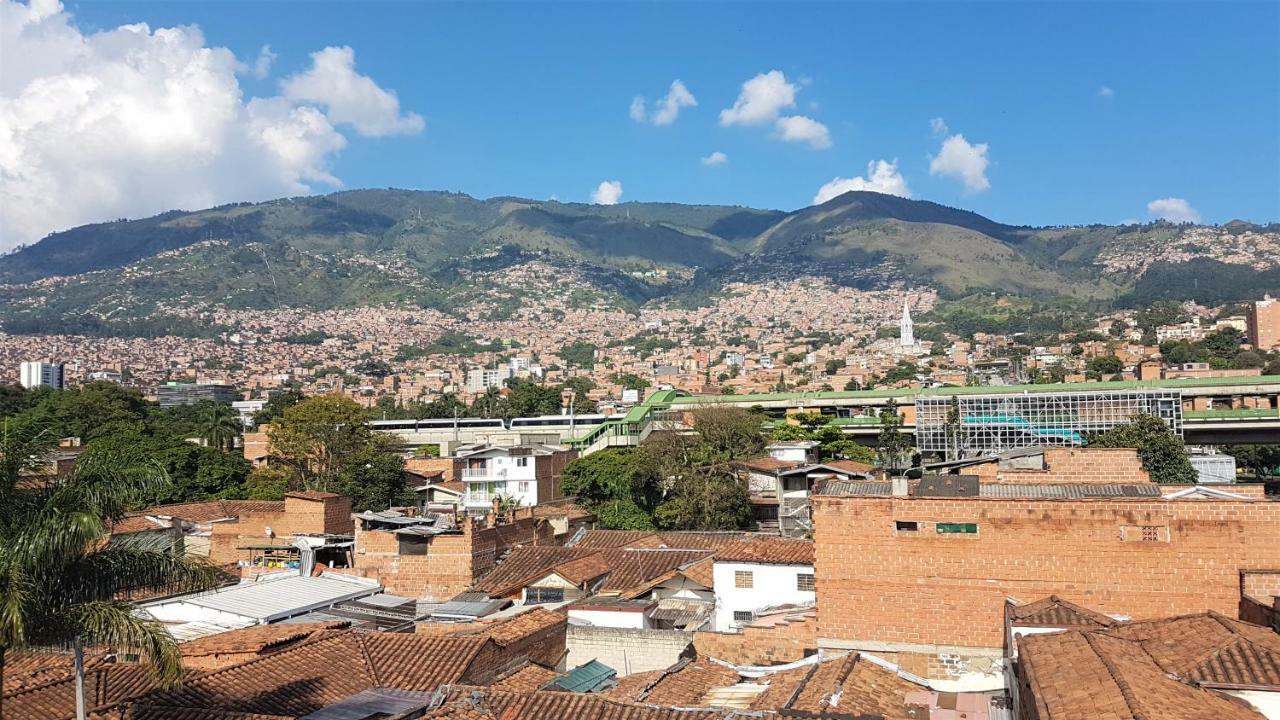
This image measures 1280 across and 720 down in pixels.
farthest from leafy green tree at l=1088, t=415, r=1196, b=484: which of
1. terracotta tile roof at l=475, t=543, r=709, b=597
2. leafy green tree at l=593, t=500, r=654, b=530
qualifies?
terracotta tile roof at l=475, t=543, r=709, b=597

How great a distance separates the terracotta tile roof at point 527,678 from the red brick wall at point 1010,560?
163 inches

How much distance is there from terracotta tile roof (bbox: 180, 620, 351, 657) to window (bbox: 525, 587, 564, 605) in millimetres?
4855

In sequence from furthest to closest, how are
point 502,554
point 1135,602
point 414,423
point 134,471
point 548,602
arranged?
point 414,423 → point 502,554 → point 548,602 → point 1135,602 → point 134,471

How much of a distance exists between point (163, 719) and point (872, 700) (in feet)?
25.8

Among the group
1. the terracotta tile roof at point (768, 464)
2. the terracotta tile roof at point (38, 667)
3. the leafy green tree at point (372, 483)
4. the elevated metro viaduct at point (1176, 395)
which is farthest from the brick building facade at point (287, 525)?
the elevated metro viaduct at point (1176, 395)

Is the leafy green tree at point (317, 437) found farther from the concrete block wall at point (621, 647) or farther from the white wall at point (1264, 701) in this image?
the white wall at point (1264, 701)

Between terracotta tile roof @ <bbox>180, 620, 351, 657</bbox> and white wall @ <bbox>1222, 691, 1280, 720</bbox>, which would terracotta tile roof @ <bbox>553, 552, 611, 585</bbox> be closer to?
terracotta tile roof @ <bbox>180, 620, 351, 657</bbox>

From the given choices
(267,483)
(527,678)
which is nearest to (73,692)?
(527,678)

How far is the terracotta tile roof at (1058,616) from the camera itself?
12641 millimetres

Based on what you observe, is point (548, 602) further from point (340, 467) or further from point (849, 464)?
point (340, 467)

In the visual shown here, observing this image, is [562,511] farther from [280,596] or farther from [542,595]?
[280,596]

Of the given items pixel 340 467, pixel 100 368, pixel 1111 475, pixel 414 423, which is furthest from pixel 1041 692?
pixel 100 368

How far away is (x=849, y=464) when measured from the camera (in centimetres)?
3947

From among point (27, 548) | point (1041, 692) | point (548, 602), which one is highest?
point (27, 548)
